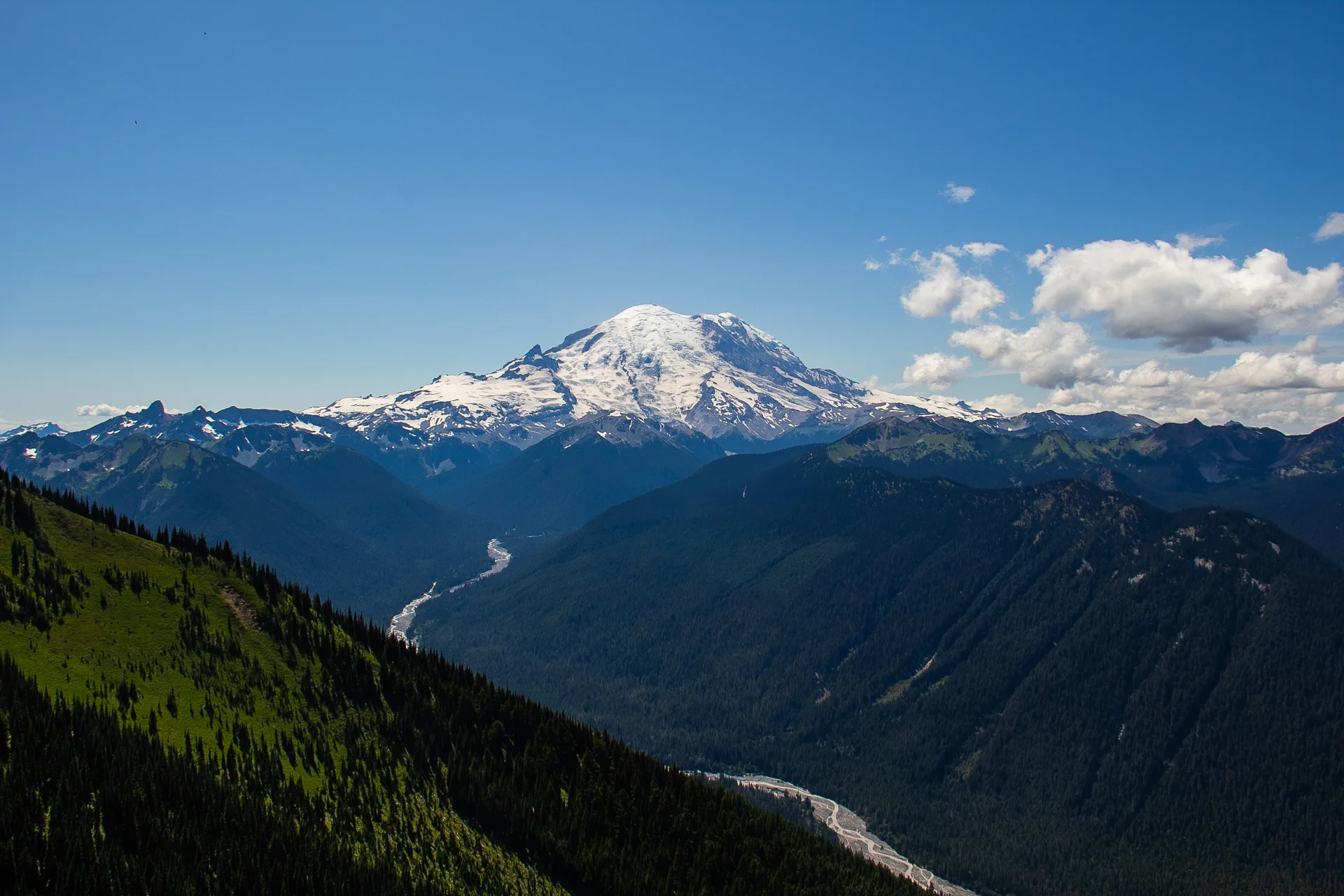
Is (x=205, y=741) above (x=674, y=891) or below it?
above

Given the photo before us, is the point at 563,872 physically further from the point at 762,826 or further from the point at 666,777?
the point at 762,826

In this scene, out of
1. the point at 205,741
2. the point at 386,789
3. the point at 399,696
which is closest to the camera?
the point at 205,741

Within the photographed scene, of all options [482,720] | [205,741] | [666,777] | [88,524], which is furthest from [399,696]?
[88,524]

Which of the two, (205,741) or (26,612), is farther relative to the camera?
(26,612)

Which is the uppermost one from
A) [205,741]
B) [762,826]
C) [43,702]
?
[43,702]

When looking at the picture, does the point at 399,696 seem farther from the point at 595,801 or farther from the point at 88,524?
the point at 88,524

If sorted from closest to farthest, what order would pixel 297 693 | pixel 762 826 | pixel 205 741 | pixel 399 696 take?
pixel 205 741
pixel 297 693
pixel 399 696
pixel 762 826

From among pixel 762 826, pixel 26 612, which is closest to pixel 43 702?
pixel 26 612
